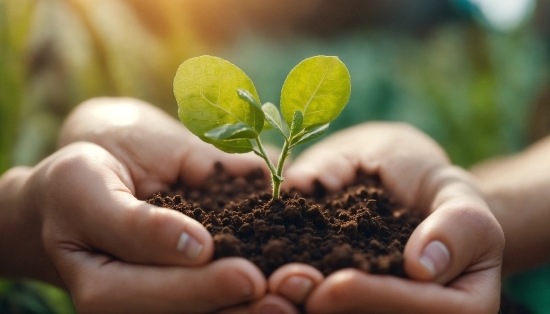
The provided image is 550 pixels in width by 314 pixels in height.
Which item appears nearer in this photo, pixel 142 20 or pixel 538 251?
pixel 538 251

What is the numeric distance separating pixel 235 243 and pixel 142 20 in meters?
3.17

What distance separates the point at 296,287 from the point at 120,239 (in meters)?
0.55

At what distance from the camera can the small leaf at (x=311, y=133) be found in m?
1.61

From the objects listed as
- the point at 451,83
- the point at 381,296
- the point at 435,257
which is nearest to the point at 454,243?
the point at 435,257

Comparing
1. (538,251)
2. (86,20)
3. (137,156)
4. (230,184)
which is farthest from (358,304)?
(86,20)

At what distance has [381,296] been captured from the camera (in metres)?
1.28

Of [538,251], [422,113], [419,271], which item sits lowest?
[538,251]

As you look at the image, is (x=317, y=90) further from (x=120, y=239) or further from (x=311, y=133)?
(x=120, y=239)

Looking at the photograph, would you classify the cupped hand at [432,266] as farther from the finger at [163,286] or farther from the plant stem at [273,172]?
the plant stem at [273,172]

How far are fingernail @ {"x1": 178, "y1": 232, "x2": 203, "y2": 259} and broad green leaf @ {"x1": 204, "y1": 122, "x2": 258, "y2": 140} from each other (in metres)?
0.31

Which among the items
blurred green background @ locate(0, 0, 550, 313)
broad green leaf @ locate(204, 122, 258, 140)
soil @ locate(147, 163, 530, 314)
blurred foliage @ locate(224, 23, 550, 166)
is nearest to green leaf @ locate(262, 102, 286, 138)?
broad green leaf @ locate(204, 122, 258, 140)

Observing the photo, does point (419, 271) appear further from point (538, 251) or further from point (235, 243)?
point (538, 251)

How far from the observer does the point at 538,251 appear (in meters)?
2.56

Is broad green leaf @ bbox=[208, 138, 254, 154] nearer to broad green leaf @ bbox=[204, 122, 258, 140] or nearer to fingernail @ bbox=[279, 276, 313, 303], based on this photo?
broad green leaf @ bbox=[204, 122, 258, 140]
